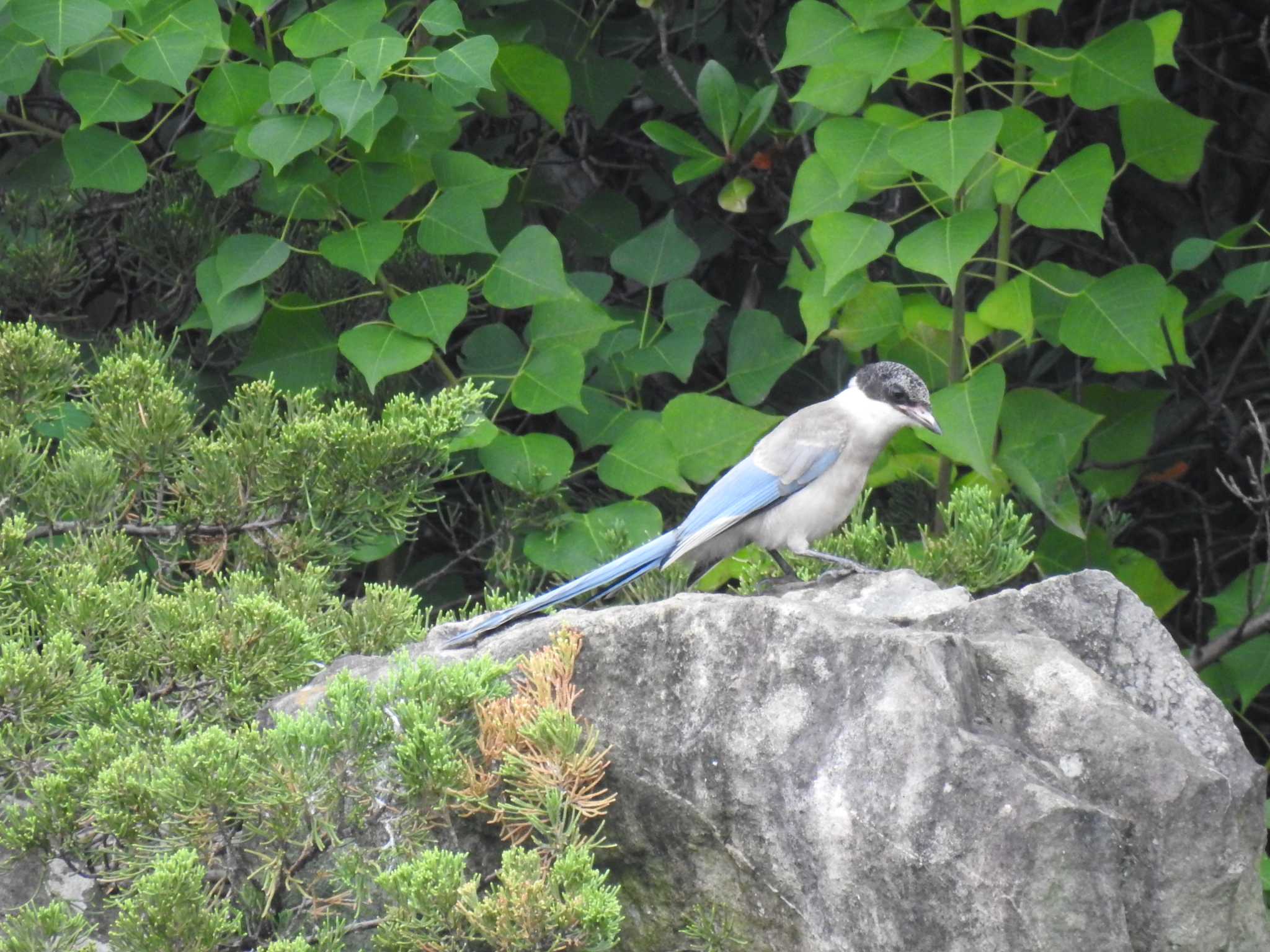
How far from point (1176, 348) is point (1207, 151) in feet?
5.68

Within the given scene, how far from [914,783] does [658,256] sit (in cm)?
248

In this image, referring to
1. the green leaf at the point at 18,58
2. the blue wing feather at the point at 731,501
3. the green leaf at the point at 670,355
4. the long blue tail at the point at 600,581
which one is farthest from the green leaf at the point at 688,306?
the green leaf at the point at 18,58

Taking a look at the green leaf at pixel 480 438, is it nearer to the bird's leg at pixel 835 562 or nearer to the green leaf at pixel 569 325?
the green leaf at pixel 569 325

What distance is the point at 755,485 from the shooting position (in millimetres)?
3486

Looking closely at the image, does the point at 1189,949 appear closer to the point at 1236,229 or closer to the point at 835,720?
the point at 835,720

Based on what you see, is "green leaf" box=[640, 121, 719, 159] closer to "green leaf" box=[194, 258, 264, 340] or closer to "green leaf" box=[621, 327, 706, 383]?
"green leaf" box=[621, 327, 706, 383]

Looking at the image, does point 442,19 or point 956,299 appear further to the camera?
point 956,299

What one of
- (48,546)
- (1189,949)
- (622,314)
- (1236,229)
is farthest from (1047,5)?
(48,546)

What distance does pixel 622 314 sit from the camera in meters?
4.42

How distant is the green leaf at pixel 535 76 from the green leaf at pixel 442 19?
0.66 metres

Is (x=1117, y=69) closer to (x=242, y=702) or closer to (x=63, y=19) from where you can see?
(x=63, y=19)

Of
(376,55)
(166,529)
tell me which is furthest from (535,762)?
(376,55)

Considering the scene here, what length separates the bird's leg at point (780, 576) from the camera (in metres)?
3.18

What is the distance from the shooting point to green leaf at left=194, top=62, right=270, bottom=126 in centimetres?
364
